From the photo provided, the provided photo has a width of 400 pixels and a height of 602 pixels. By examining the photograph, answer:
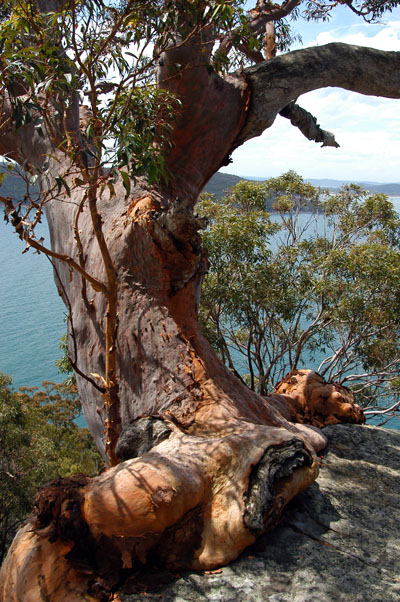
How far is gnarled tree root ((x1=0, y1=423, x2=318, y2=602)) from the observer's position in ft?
6.02

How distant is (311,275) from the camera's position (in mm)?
8250

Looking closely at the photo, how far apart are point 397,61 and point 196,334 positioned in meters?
3.28

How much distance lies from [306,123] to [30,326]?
32.3 meters

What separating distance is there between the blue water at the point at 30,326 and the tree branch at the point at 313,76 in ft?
54.3

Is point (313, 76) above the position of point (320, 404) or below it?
above

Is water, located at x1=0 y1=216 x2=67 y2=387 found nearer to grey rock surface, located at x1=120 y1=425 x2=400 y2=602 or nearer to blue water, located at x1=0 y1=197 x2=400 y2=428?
blue water, located at x1=0 y1=197 x2=400 y2=428

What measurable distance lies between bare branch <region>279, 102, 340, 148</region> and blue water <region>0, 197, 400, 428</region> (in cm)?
1600

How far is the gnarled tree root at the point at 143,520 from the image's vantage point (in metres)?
1.83

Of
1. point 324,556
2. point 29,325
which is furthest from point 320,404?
point 29,325

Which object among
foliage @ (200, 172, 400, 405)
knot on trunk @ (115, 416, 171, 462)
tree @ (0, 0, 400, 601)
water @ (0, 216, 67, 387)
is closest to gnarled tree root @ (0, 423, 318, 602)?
tree @ (0, 0, 400, 601)

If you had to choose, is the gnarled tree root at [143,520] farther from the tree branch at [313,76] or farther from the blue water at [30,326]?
the blue water at [30,326]

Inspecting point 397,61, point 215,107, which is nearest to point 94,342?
point 215,107

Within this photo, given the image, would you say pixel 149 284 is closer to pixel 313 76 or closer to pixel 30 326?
pixel 313 76

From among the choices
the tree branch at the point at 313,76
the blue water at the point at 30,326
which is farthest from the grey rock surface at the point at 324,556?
the blue water at the point at 30,326
